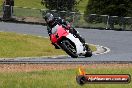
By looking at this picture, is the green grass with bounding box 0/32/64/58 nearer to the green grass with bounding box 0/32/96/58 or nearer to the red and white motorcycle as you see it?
the green grass with bounding box 0/32/96/58

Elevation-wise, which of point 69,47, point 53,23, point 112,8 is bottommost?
point 112,8

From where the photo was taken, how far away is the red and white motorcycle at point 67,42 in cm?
689

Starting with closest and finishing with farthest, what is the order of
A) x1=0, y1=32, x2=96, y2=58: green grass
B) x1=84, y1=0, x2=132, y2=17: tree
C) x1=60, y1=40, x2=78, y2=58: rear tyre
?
x1=60, y1=40, x2=78, y2=58: rear tyre
x1=0, y1=32, x2=96, y2=58: green grass
x1=84, y1=0, x2=132, y2=17: tree

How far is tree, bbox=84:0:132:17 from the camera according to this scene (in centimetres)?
4894

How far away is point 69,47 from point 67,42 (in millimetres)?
106

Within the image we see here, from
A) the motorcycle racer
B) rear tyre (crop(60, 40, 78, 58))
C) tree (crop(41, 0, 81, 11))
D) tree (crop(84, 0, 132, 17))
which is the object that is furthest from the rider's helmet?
tree (crop(84, 0, 132, 17))

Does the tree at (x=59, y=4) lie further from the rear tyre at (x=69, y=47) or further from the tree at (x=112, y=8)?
the rear tyre at (x=69, y=47)

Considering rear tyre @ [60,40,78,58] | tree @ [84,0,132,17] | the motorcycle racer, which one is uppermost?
the motorcycle racer

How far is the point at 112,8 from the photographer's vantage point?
48969 mm

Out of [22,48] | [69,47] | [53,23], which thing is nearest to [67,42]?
[69,47]

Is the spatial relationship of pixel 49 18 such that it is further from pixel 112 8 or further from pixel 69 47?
pixel 112 8

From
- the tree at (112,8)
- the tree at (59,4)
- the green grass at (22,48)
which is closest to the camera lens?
the green grass at (22,48)

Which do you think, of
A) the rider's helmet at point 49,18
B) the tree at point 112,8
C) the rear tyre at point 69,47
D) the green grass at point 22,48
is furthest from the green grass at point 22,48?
the tree at point 112,8

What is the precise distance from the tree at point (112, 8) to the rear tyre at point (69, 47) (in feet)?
137
